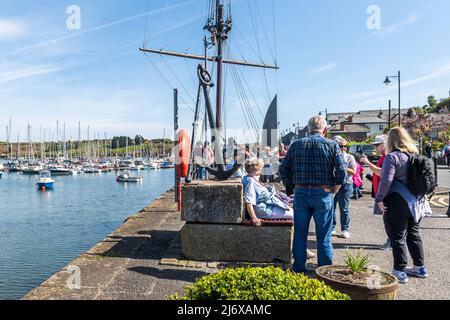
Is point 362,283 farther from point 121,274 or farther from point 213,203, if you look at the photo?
point 121,274

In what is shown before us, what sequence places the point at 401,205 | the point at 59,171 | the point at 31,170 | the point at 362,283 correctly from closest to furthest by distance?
1. the point at 362,283
2. the point at 401,205
3. the point at 59,171
4. the point at 31,170

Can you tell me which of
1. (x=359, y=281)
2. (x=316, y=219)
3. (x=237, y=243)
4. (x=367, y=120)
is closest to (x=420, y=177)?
(x=316, y=219)

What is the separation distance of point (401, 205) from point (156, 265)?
10.6ft

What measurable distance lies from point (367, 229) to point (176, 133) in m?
5.39

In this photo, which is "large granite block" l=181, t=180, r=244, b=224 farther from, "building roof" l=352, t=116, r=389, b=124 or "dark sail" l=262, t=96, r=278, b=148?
"building roof" l=352, t=116, r=389, b=124

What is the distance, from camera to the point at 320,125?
502 cm

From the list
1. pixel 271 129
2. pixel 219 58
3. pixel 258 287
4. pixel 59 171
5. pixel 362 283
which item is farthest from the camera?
pixel 59 171

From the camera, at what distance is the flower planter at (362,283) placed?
3.39m

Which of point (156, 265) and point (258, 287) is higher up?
point (258, 287)

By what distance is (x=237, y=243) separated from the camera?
5.70m

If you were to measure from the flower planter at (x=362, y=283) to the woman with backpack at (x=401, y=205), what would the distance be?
1253 millimetres

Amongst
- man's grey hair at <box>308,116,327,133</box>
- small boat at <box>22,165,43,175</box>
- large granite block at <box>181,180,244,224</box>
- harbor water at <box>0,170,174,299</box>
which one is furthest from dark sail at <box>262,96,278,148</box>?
small boat at <box>22,165,43,175</box>
